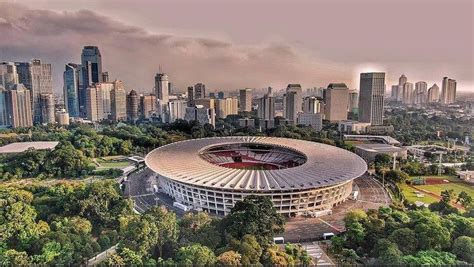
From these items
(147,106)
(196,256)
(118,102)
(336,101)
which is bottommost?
(196,256)

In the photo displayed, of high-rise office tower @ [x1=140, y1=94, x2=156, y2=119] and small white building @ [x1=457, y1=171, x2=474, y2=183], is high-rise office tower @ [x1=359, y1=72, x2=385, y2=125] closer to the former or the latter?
small white building @ [x1=457, y1=171, x2=474, y2=183]

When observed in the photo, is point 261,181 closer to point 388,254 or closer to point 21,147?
point 388,254

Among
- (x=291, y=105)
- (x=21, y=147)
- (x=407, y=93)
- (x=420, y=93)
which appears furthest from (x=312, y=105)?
(x=21, y=147)

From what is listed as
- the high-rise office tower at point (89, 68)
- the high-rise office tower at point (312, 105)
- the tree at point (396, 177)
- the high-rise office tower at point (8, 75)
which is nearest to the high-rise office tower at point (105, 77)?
the high-rise office tower at point (89, 68)

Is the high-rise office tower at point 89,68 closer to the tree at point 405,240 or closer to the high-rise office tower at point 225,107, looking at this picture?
the high-rise office tower at point 225,107

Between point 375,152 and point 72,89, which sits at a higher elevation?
point 72,89

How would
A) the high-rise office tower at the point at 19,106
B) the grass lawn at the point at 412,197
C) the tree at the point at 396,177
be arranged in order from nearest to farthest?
the grass lawn at the point at 412,197
the tree at the point at 396,177
the high-rise office tower at the point at 19,106

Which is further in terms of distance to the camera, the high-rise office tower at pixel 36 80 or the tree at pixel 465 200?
the high-rise office tower at pixel 36 80
